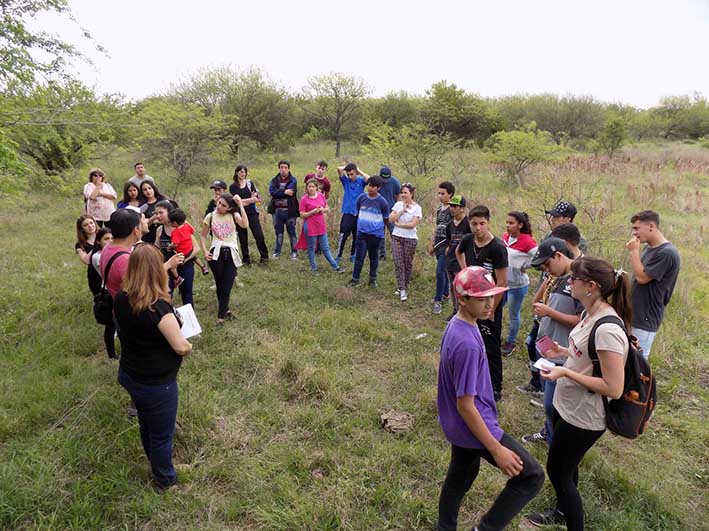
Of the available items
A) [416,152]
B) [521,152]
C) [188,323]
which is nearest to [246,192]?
[188,323]

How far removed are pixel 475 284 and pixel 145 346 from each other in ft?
6.22

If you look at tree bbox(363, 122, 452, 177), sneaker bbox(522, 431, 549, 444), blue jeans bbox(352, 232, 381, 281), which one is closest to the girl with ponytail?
sneaker bbox(522, 431, 549, 444)

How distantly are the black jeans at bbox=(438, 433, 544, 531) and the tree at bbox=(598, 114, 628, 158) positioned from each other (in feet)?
74.7

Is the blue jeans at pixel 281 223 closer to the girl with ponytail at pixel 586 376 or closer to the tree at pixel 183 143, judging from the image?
the girl with ponytail at pixel 586 376

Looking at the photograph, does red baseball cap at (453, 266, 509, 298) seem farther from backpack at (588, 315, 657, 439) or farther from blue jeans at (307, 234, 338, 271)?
blue jeans at (307, 234, 338, 271)

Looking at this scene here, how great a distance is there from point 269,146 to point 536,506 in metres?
20.6

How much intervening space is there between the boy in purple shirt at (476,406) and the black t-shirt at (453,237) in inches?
118

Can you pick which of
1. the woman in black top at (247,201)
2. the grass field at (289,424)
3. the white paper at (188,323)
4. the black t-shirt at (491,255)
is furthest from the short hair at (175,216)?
the black t-shirt at (491,255)

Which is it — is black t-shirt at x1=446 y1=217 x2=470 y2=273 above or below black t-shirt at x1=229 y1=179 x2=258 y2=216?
below

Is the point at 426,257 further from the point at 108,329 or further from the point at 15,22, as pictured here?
the point at 15,22

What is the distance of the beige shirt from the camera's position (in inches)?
82.8

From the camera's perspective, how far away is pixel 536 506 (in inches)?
109

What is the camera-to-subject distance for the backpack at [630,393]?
216 cm

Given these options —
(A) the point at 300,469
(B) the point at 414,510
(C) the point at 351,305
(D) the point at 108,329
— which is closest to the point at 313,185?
(C) the point at 351,305
